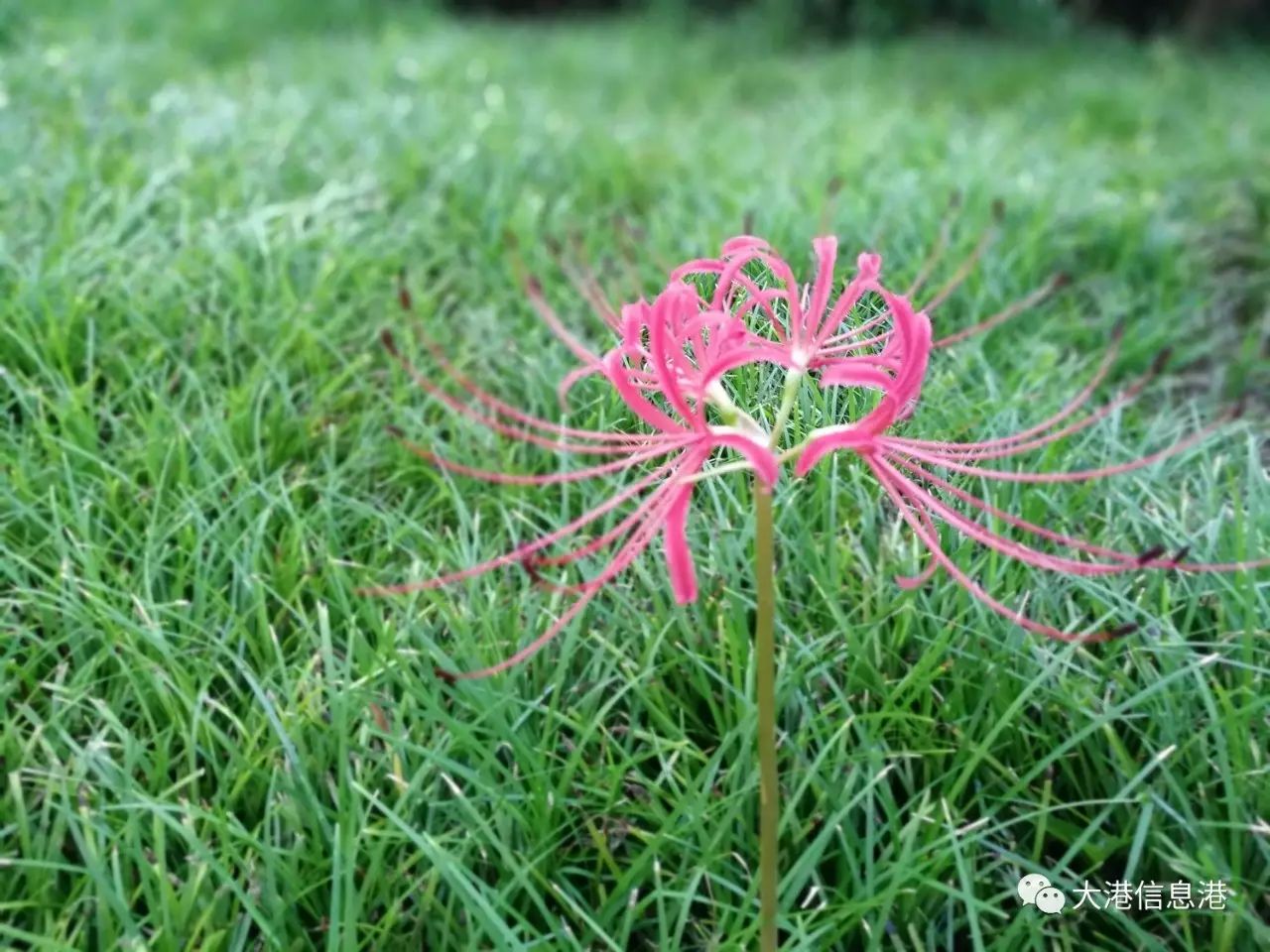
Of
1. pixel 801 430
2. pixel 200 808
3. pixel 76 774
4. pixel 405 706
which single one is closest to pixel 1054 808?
pixel 801 430

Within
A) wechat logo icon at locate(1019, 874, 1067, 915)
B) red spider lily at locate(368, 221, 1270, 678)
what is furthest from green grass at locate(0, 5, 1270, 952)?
red spider lily at locate(368, 221, 1270, 678)

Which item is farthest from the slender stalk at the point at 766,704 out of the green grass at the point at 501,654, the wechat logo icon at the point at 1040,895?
the wechat logo icon at the point at 1040,895

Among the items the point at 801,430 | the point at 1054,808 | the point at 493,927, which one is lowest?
the point at 493,927

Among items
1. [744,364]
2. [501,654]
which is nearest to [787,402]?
[744,364]

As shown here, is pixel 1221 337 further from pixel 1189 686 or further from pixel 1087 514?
pixel 1189 686

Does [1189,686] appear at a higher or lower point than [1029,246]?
lower

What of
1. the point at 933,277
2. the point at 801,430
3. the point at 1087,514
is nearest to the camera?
the point at 801,430
